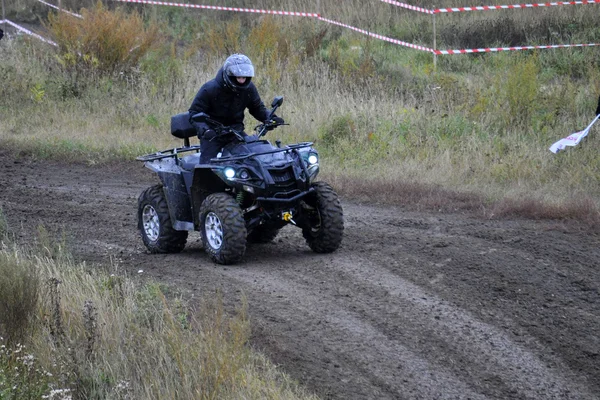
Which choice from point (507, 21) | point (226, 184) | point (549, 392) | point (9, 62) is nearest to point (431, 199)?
point (226, 184)

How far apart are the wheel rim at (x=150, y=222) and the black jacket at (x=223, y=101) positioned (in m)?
1.34

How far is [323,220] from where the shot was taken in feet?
30.7

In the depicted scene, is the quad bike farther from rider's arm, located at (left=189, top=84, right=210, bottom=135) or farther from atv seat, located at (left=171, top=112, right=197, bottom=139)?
rider's arm, located at (left=189, top=84, right=210, bottom=135)

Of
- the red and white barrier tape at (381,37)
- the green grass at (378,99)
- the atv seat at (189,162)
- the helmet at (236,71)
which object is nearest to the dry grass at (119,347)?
the atv seat at (189,162)

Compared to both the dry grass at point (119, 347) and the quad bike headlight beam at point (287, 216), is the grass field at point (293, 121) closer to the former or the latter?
the dry grass at point (119, 347)

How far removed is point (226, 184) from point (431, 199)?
4005mm

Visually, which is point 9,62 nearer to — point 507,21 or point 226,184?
point 507,21

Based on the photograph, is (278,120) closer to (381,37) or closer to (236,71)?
(236,71)

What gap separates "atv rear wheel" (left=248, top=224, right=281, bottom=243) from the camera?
10266mm

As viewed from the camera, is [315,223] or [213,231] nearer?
[213,231]

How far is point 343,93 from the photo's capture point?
17.8m

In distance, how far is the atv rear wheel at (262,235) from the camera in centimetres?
1027

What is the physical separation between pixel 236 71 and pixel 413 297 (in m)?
2.95

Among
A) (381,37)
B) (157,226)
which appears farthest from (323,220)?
(381,37)
